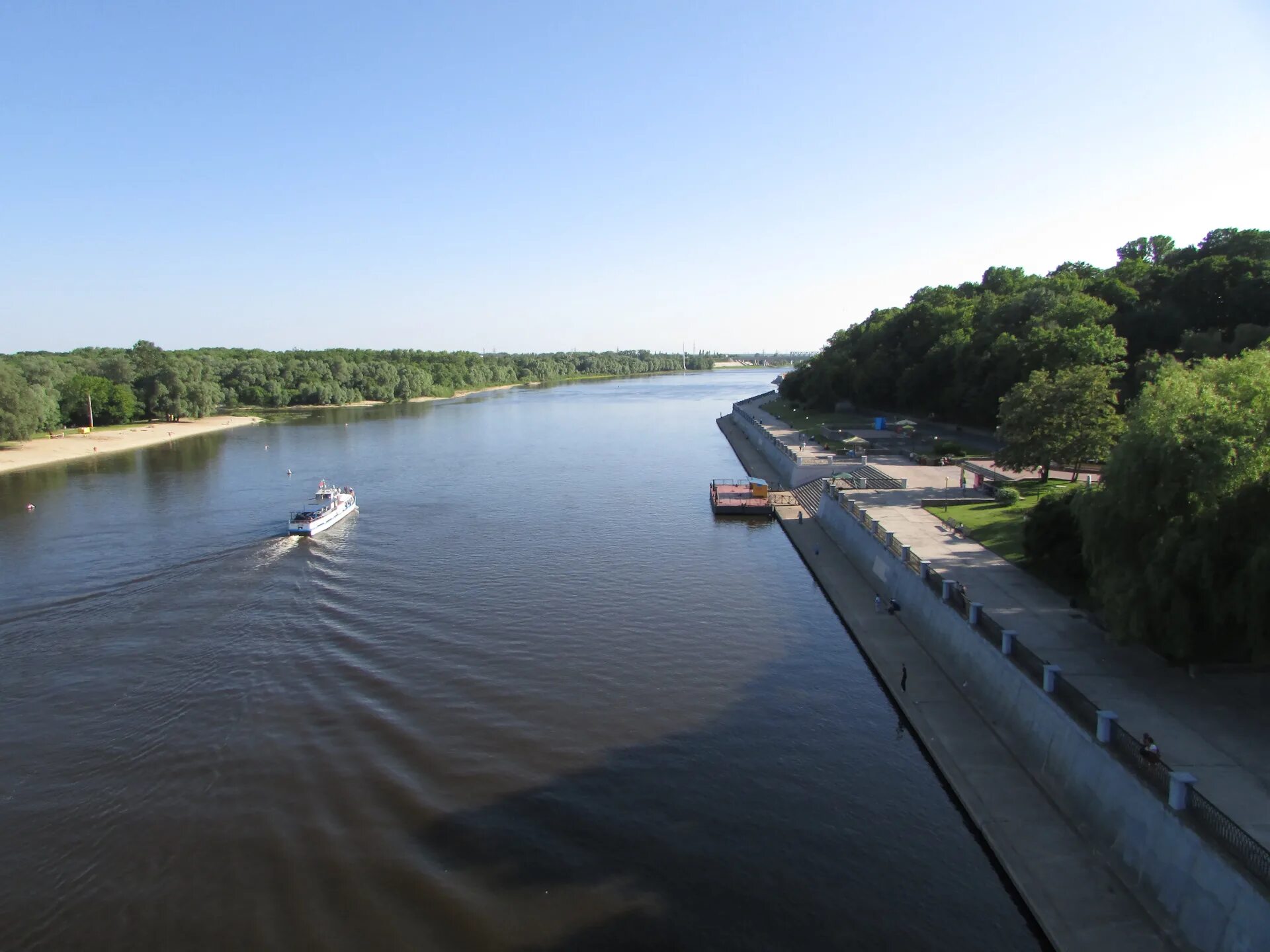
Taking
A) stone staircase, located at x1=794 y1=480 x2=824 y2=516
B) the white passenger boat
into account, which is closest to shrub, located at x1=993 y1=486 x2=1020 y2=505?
stone staircase, located at x1=794 y1=480 x2=824 y2=516

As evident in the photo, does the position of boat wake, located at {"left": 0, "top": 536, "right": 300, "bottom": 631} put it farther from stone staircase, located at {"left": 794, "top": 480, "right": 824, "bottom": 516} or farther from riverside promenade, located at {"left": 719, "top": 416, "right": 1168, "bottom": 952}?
stone staircase, located at {"left": 794, "top": 480, "right": 824, "bottom": 516}

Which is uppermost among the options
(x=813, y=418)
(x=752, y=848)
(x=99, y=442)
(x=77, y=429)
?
(x=77, y=429)

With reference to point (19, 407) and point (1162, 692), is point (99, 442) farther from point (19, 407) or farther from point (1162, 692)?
point (1162, 692)

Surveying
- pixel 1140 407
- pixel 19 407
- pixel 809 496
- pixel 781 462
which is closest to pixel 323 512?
pixel 809 496

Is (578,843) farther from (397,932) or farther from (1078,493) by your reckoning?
(1078,493)

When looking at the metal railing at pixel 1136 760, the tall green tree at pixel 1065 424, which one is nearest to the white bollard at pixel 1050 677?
the metal railing at pixel 1136 760
